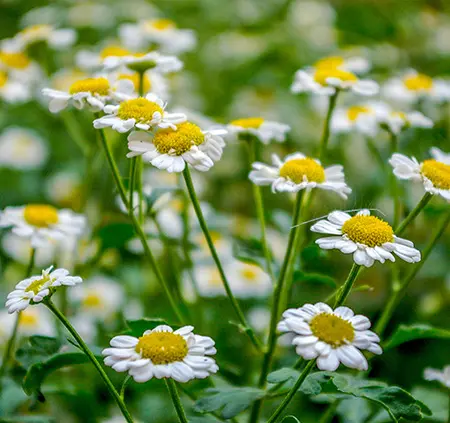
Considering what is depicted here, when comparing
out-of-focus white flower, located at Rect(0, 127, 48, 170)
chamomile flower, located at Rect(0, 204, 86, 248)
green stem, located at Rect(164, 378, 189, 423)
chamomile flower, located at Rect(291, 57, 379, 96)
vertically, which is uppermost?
chamomile flower, located at Rect(291, 57, 379, 96)

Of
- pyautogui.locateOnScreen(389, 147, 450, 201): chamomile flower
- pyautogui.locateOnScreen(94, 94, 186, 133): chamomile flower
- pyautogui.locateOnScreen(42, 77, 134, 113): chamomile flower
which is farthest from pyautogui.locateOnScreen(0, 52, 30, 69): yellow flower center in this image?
pyautogui.locateOnScreen(389, 147, 450, 201): chamomile flower

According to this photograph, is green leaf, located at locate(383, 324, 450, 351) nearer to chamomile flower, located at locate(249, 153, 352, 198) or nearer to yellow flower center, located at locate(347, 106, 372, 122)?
chamomile flower, located at locate(249, 153, 352, 198)

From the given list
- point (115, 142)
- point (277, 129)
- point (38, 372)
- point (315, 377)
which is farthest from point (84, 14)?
point (315, 377)

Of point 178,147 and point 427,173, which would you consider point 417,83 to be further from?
point 178,147

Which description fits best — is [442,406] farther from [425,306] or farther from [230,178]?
[230,178]

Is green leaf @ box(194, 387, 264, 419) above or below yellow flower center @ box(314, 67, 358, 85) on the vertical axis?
below

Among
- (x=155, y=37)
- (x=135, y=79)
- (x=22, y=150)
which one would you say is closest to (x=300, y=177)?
(x=135, y=79)

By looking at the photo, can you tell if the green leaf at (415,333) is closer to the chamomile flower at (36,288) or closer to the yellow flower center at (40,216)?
the chamomile flower at (36,288)
